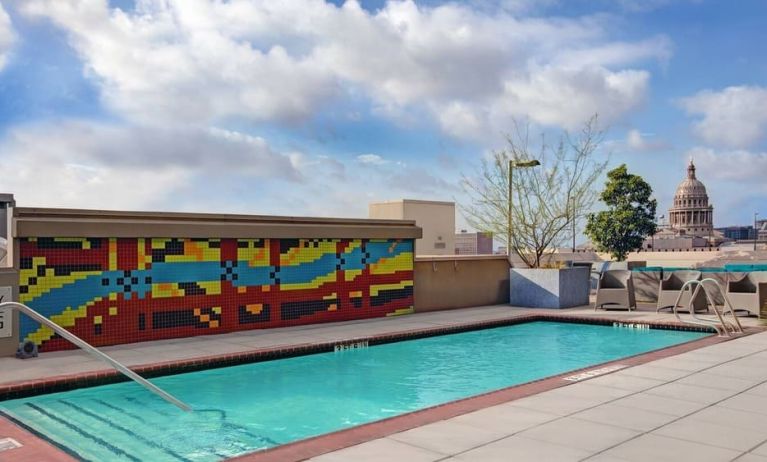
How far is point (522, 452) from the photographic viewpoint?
4.21m

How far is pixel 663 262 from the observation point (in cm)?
6150

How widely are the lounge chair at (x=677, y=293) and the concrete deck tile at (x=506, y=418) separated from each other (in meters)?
8.82

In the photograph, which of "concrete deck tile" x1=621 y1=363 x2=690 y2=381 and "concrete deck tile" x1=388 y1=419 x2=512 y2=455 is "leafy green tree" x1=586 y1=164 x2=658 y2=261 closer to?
"concrete deck tile" x1=621 y1=363 x2=690 y2=381

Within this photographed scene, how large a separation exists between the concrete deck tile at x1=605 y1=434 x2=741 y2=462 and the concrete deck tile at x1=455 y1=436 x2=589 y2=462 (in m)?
0.28

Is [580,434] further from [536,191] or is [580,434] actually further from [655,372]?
[536,191]

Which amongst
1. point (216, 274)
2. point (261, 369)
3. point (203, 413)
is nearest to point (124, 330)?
point (216, 274)

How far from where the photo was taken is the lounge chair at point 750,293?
461 inches

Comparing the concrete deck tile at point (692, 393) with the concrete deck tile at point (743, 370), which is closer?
the concrete deck tile at point (692, 393)

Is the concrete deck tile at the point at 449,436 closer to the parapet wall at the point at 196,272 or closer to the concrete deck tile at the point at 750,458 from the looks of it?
the concrete deck tile at the point at 750,458

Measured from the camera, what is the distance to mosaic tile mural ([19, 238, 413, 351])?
9.02 meters

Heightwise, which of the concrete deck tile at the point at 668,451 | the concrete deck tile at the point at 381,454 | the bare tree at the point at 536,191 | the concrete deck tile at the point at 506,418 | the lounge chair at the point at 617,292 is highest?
the bare tree at the point at 536,191

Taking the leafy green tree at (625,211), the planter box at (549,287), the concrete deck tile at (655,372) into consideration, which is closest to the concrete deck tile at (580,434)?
the concrete deck tile at (655,372)

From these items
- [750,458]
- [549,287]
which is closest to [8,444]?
[750,458]

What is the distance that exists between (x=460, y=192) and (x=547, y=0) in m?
6.08
